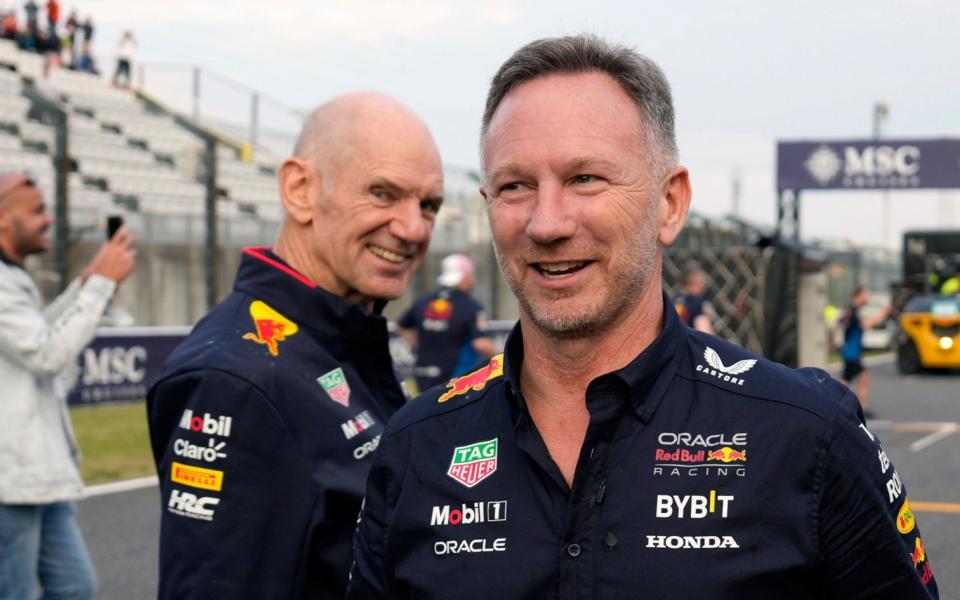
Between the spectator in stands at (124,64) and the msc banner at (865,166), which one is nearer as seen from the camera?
the msc banner at (865,166)

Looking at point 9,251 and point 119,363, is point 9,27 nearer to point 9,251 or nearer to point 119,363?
point 119,363

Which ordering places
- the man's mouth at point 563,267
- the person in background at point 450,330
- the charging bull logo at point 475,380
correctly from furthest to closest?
the person in background at point 450,330 < the charging bull logo at point 475,380 < the man's mouth at point 563,267

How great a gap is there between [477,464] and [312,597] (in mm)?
637

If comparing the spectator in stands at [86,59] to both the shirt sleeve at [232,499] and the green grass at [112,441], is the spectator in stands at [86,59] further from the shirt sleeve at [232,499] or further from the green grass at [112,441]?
the shirt sleeve at [232,499]

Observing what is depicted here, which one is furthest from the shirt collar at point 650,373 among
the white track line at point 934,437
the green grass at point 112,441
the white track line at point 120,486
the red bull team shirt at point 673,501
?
the white track line at point 934,437

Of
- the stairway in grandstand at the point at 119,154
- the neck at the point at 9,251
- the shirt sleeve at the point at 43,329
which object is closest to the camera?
the shirt sleeve at the point at 43,329

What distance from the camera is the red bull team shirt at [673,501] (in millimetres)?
1717

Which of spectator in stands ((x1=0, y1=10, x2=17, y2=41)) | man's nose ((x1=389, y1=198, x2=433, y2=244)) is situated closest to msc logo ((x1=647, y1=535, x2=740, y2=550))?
man's nose ((x1=389, y1=198, x2=433, y2=244))

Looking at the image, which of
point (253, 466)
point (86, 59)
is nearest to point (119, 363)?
point (253, 466)

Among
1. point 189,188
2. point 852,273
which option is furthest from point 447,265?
point 852,273

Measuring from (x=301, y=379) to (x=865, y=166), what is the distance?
2341 cm

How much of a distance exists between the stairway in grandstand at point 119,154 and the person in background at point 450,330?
7.99 metres

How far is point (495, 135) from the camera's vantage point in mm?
1912

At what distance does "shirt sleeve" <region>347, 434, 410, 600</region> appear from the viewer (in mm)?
1939
